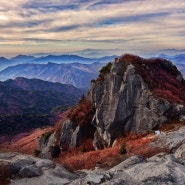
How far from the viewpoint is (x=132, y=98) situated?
66.2m

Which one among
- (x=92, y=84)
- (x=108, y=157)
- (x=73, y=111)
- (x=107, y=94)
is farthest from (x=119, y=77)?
(x=108, y=157)

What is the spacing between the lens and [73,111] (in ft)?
255

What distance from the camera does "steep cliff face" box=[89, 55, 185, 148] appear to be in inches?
2427

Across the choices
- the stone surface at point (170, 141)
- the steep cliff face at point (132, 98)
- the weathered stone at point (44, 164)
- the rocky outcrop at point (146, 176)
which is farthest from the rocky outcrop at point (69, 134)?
the rocky outcrop at point (146, 176)

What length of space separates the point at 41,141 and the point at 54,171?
5163cm

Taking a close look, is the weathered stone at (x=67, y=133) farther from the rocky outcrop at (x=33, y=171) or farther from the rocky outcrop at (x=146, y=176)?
the rocky outcrop at (x=146, y=176)

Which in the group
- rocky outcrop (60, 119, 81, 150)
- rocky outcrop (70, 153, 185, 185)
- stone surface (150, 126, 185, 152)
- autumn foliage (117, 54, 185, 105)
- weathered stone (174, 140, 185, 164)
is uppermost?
autumn foliage (117, 54, 185, 105)

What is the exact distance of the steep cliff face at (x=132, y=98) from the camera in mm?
61656

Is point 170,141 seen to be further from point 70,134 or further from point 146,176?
point 70,134

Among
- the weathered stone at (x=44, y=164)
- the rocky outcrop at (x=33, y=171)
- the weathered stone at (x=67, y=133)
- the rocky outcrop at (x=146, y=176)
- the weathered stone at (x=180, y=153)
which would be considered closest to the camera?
the rocky outcrop at (x=146, y=176)

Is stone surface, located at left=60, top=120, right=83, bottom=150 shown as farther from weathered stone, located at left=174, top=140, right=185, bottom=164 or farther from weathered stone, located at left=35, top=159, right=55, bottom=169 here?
weathered stone, located at left=35, top=159, right=55, bottom=169

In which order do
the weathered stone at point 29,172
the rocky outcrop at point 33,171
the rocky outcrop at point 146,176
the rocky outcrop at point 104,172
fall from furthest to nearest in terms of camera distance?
the weathered stone at point 29,172 → the rocky outcrop at point 33,171 → the rocky outcrop at point 104,172 → the rocky outcrop at point 146,176

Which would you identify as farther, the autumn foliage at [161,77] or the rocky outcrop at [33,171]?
the autumn foliage at [161,77]

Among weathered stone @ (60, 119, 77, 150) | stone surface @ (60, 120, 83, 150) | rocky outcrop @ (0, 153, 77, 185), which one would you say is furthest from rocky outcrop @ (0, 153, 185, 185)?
weathered stone @ (60, 119, 77, 150)
